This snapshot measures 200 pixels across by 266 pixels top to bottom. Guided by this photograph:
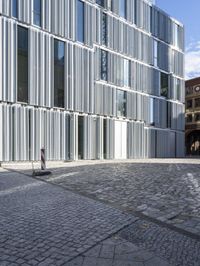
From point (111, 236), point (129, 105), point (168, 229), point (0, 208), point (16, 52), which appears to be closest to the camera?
point (111, 236)

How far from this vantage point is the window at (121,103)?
116 ft

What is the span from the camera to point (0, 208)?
7793mm

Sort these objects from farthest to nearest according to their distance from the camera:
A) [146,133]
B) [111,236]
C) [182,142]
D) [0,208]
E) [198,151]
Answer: [198,151] → [182,142] → [146,133] → [0,208] → [111,236]

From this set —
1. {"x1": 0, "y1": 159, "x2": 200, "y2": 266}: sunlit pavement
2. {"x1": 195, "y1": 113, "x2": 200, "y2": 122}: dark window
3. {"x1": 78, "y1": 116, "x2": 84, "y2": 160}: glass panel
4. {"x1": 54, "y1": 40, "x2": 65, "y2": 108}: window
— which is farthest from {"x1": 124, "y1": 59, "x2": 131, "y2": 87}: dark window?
{"x1": 195, "y1": 113, "x2": 200, "y2": 122}: dark window

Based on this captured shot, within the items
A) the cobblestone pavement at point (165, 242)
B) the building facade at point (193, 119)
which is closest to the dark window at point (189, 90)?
the building facade at point (193, 119)

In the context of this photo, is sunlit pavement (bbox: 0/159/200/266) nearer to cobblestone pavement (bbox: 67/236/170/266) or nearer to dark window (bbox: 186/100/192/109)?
cobblestone pavement (bbox: 67/236/170/266)

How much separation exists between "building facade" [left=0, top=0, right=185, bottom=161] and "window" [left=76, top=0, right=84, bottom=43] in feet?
0.29

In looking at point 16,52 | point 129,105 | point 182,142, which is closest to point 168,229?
point 16,52

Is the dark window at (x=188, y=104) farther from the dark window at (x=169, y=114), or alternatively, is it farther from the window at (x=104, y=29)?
the window at (x=104, y=29)

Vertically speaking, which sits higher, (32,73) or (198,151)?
(32,73)

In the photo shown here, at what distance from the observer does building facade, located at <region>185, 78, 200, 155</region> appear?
69562 millimetres

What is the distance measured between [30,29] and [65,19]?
3896 mm

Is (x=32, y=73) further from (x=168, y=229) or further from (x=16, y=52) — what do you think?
(x=168, y=229)

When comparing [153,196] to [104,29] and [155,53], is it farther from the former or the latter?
[155,53]
